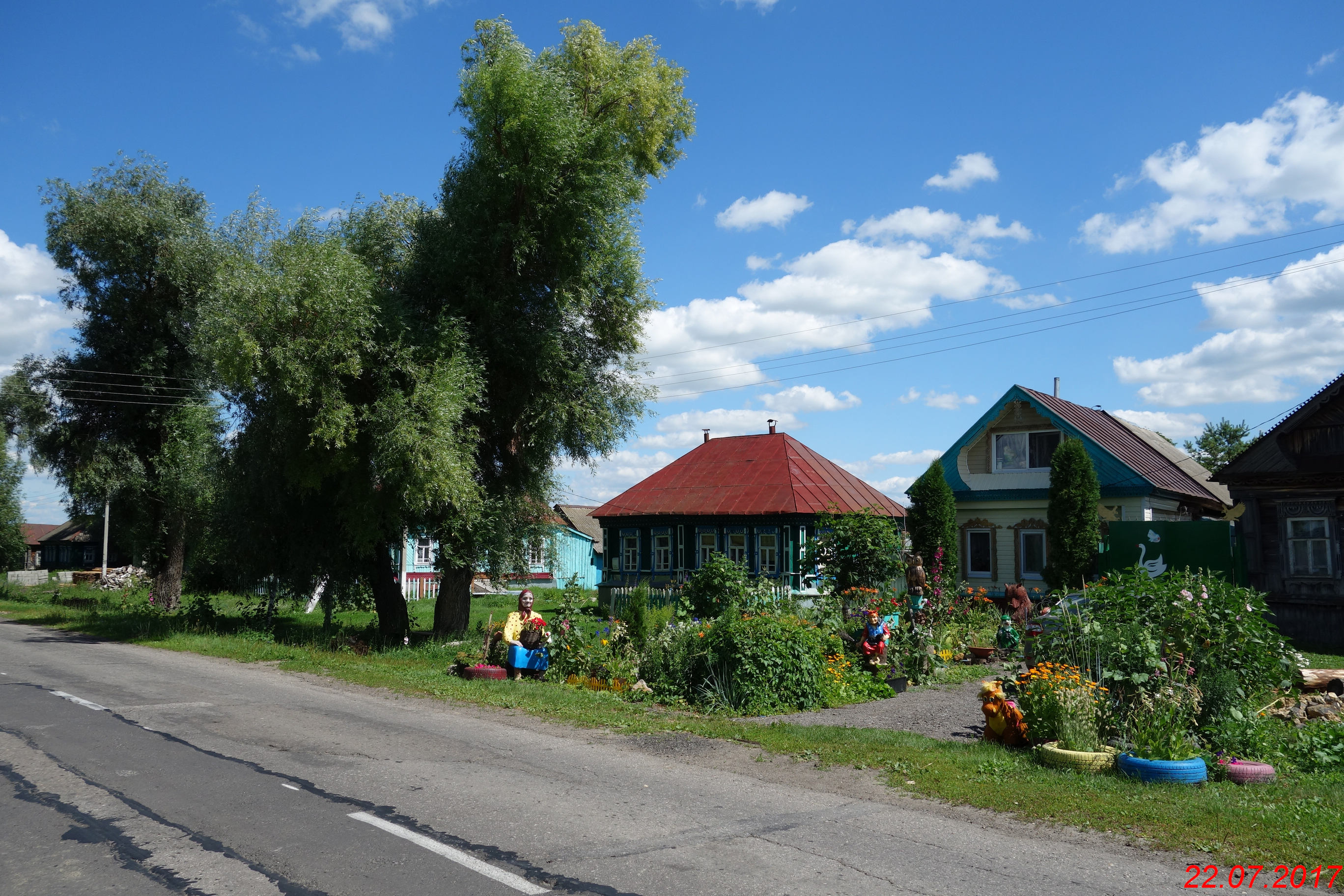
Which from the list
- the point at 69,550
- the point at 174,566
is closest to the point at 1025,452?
the point at 174,566

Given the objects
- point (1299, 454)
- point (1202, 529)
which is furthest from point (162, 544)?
point (1299, 454)

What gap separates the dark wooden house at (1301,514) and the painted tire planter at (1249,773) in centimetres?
1398

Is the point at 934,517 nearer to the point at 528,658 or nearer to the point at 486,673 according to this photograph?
the point at 528,658

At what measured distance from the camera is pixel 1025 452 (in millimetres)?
27984

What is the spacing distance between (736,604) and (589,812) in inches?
A: 270

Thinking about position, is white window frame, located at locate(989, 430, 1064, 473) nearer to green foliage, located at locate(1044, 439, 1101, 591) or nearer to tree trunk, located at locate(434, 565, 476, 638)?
green foliage, located at locate(1044, 439, 1101, 591)

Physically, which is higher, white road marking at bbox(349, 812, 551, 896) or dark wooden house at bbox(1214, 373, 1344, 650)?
dark wooden house at bbox(1214, 373, 1344, 650)

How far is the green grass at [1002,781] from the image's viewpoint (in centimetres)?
595

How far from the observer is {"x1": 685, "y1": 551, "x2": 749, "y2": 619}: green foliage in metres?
14.5

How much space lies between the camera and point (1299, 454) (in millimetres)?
19500

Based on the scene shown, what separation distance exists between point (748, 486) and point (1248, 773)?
22.5 metres

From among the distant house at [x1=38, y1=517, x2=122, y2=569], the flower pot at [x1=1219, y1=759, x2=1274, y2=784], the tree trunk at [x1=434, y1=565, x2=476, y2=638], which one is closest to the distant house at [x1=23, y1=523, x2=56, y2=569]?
the distant house at [x1=38, y1=517, x2=122, y2=569]

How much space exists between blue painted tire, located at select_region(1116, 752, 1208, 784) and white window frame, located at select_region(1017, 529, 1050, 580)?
68.8ft

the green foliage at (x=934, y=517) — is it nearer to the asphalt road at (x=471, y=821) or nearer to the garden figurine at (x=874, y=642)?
the garden figurine at (x=874, y=642)
